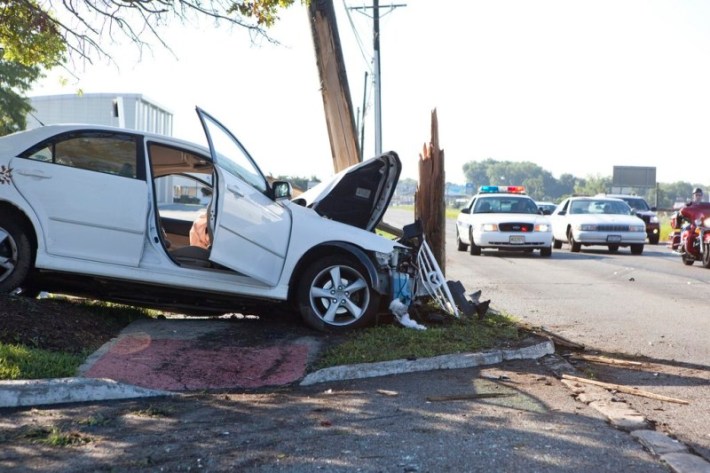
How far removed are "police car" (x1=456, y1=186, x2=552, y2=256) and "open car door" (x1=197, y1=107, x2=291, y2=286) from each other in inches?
547

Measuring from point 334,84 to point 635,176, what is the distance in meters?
78.0

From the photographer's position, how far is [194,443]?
15.4 feet

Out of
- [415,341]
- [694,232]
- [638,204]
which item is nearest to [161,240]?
[415,341]

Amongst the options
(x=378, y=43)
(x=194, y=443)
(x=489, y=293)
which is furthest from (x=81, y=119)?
(x=194, y=443)

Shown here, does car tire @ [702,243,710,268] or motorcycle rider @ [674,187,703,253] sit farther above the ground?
motorcycle rider @ [674,187,703,253]

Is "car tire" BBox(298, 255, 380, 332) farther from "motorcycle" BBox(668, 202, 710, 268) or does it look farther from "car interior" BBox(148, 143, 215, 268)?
"motorcycle" BBox(668, 202, 710, 268)

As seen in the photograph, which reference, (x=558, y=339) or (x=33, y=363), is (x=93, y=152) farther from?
(x=558, y=339)

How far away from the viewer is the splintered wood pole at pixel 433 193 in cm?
1004

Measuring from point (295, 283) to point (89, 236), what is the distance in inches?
74.9

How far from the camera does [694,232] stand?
19.5 meters

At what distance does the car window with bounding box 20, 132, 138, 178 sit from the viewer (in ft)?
25.9

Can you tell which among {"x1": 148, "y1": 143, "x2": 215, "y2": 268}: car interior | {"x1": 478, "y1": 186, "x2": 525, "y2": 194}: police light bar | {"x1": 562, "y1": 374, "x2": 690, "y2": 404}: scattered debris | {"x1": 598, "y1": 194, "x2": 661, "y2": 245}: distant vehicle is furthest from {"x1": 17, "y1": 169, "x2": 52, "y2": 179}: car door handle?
{"x1": 598, "y1": 194, "x2": 661, "y2": 245}: distant vehicle

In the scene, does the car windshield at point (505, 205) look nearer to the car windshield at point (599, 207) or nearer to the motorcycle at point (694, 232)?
the car windshield at point (599, 207)

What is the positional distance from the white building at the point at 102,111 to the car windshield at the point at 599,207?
457 inches
